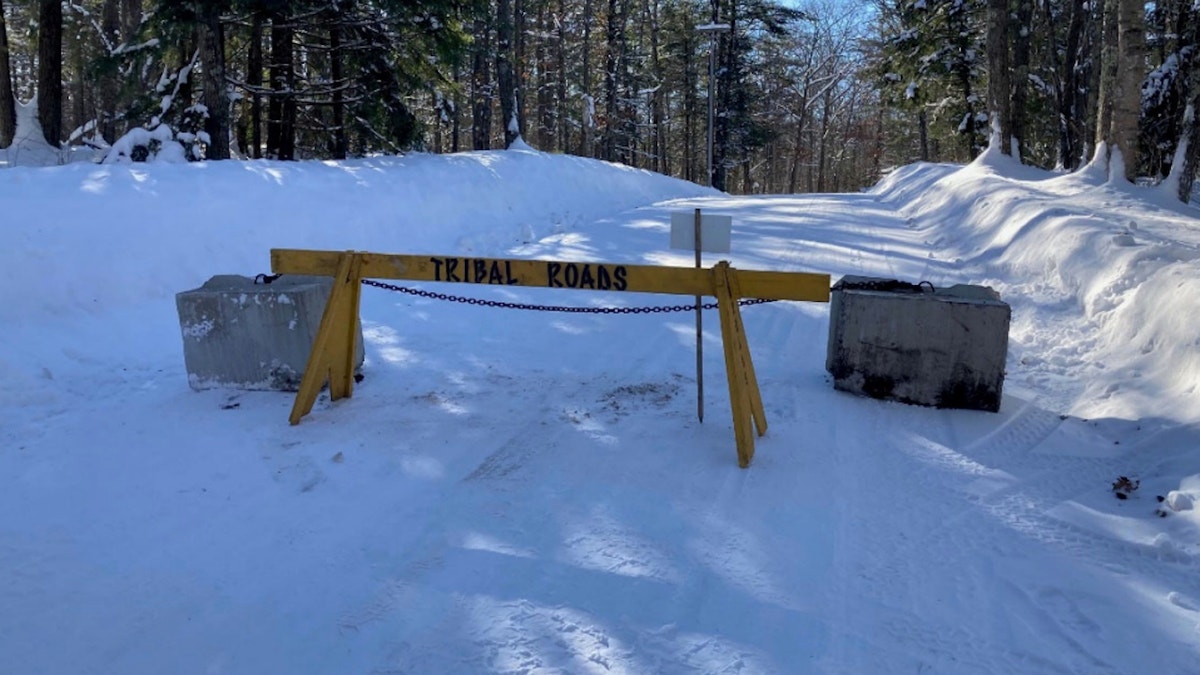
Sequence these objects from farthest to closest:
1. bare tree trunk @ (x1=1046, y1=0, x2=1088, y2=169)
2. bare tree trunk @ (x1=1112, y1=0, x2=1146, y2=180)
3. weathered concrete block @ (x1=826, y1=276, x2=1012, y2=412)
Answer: bare tree trunk @ (x1=1046, y1=0, x2=1088, y2=169) → bare tree trunk @ (x1=1112, y1=0, x2=1146, y2=180) → weathered concrete block @ (x1=826, y1=276, x2=1012, y2=412)

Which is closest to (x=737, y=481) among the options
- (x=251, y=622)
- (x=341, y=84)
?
(x=251, y=622)

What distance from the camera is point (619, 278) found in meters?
5.12

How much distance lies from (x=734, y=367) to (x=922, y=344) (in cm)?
176

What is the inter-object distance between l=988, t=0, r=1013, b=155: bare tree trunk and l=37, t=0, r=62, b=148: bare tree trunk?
20.1m

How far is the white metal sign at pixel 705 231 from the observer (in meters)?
5.29

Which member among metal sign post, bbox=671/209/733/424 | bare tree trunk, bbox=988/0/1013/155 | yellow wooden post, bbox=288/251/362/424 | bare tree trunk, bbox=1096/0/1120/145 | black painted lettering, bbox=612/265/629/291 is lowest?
yellow wooden post, bbox=288/251/362/424

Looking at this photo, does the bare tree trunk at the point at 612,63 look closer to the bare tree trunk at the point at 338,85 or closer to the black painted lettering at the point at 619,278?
the bare tree trunk at the point at 338,85

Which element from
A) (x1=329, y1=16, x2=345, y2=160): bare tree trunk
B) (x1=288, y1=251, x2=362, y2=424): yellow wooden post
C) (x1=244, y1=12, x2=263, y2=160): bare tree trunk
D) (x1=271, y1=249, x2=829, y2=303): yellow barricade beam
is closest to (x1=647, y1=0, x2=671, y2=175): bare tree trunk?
(x1=329, y1=16, x2=345, y2=160): bare tree trunk

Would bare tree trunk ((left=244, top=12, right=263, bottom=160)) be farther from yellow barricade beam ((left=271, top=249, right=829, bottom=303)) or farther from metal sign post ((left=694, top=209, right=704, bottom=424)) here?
metal sign post ((left=694, top=209, right=704, bottom=424))

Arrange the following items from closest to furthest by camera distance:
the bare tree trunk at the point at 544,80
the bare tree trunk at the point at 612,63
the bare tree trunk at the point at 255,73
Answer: the bare tree trunk at the point at 255,73 → the bare tree trunk at the point at 612,63 → the bare tree trunk at the point at 544,80

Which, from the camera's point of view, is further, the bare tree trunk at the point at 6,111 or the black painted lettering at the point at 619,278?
the bare tree trunk at the point at 6,111

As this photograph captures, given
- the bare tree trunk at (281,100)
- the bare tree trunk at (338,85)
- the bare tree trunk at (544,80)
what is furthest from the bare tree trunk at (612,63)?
the bare tree trunk at (281,100)

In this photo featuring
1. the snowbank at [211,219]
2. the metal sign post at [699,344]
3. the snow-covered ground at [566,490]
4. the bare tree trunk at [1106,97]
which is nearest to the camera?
the snow-covered ground at [566,490]

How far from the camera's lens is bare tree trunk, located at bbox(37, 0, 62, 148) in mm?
14656
